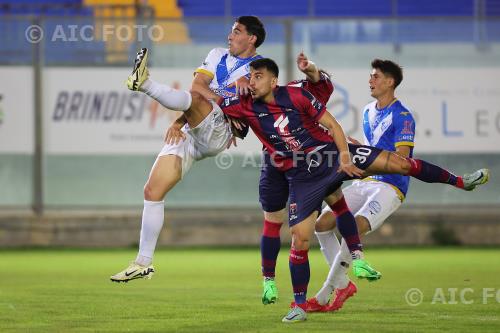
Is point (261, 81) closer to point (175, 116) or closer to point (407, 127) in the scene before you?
point (407, 127)

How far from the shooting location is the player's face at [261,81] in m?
8.16

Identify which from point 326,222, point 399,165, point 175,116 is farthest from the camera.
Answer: point 175,116

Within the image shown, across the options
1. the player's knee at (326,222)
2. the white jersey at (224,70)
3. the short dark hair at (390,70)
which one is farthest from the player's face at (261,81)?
the short dark hair at (390,70)

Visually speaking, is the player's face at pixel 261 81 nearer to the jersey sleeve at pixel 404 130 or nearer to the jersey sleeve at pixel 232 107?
the jersey sleeve at pixel 232 107

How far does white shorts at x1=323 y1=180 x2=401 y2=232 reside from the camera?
9.18m

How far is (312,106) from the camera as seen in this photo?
8164mm

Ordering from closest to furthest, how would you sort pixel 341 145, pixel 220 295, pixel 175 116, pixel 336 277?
1. pixel 341 145
2. pixel 336 277
3. pixel 220 295
4. pixel 175 116

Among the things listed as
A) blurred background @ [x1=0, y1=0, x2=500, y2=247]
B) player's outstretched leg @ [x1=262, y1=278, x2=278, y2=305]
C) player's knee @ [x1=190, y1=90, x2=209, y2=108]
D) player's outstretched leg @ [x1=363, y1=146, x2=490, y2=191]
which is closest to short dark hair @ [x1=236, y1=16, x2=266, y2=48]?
player's knee @ [x1=190, y1=90, x2=209, y2=108]

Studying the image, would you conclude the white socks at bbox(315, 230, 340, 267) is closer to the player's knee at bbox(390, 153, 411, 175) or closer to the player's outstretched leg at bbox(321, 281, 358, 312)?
the player's outstretched leg at bbox(321, 281, 358, 312)

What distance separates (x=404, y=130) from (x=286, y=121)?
153 cm

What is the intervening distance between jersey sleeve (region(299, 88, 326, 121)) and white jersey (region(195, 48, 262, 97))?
1.12 meters

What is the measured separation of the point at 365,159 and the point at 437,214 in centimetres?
776

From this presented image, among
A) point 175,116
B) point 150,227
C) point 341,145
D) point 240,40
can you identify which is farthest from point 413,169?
point 175,116

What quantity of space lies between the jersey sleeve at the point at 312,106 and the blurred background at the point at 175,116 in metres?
7.24
